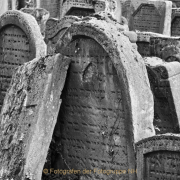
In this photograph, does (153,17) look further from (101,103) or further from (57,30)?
(101,103)

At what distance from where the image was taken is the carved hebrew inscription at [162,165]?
4.08m

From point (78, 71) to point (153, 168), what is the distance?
4.10 ft

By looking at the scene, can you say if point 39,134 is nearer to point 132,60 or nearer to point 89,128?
point 89,128

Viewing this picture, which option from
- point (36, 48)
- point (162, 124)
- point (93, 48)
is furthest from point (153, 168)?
point (36, 48)

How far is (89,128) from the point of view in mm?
4758

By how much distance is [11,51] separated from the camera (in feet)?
21.7

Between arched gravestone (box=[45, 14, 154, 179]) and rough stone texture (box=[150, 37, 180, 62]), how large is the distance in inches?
118

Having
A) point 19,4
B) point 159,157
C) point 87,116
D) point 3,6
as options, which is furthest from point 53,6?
point 159,157

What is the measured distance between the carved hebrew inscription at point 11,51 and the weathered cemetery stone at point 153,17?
261 inches

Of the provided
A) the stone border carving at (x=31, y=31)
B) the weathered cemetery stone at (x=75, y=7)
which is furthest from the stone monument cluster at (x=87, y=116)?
the weathered cemetery stone at (x=75, y=7)

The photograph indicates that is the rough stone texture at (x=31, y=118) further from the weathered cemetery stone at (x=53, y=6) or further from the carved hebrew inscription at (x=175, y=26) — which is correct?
the weathered cemetery stone at (x=53, y=6)

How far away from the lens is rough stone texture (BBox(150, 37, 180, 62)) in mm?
7625

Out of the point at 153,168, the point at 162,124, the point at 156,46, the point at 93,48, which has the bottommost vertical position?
the point at 153,168

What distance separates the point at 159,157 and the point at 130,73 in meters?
0.79
